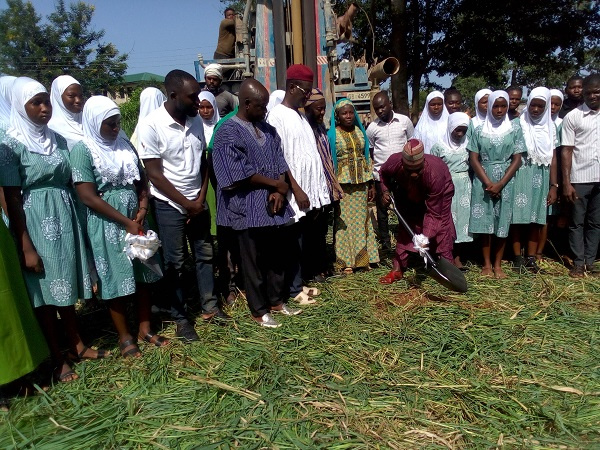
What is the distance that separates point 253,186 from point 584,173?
321cm

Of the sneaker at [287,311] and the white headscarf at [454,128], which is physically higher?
the white headscarf at [454,128]

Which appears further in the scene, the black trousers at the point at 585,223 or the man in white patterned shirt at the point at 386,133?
the man in white patterned shirt at the point at 386,133

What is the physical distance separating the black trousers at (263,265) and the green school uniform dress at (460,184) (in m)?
1.95

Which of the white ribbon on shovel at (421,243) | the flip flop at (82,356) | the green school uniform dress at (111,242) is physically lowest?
the flip flop at (82,356)

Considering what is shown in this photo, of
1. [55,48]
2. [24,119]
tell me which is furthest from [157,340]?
[55,48]

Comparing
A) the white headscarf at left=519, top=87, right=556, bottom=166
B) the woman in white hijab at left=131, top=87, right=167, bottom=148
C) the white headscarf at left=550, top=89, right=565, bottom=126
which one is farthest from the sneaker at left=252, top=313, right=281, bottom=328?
the white headscarf at left=550, top=89, right=565, bottom=126

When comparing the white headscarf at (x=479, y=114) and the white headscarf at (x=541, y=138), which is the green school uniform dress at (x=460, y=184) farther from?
the white headscarf at (x=541, y=138)

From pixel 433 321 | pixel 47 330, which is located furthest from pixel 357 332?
pixel 47 330

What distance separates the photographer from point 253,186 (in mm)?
3488

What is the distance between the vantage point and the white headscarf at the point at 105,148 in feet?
9.67

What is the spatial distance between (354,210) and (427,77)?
13913 millimetres

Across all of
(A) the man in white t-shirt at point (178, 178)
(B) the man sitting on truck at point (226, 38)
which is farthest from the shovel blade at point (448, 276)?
(B) the man sitting on truck at point (226, 38)

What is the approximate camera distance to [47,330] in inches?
119

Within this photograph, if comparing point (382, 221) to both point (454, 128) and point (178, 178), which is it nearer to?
point (454, 128)
